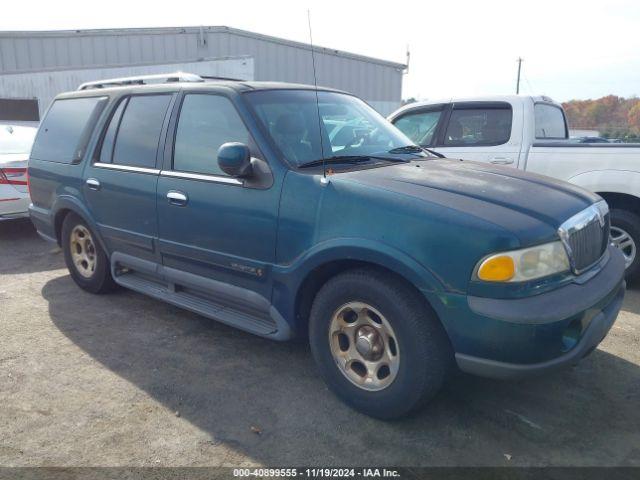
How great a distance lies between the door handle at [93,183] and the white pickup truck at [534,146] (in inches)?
143

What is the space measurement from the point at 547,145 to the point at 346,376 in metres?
3.69

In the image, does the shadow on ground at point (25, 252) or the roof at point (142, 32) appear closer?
the shadow on ground at point (25, 252)

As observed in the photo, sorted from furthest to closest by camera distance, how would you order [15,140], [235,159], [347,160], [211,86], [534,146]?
[15,140] < [534,146] < [211,86] < [347,160] < [235,159]

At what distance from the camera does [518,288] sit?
2.52 metres

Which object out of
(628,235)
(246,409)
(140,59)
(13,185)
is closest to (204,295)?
(246,409)

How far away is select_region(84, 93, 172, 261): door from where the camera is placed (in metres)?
4.04

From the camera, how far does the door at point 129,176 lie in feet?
13.3

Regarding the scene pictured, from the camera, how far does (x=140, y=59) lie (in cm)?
1786

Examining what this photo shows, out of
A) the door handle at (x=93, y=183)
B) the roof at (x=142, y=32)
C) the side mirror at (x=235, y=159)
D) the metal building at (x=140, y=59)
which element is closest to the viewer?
the side mirror at (x=235, y=159)

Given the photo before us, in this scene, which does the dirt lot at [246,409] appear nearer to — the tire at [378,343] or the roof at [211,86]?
the tire at [378,343]

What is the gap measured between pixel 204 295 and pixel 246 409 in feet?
3.37

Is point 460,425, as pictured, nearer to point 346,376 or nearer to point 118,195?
point 346,376

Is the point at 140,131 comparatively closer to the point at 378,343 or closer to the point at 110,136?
the point at 110,136

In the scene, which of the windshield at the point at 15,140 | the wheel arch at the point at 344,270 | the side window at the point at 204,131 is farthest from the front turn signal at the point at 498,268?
the windshield at the point at 15,140
